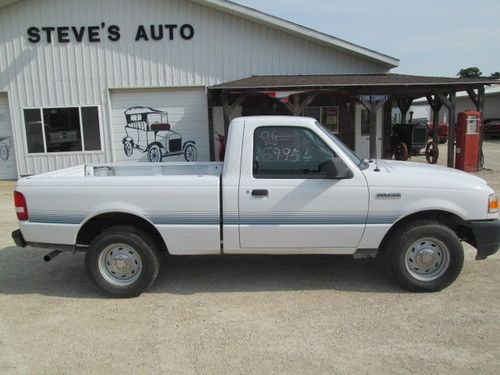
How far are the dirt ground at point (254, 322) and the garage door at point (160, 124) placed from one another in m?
9.45

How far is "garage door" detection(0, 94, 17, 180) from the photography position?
48.5 ft

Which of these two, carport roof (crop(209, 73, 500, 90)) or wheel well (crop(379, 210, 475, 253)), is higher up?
carport roof (crop(209, 73, 500, 90))

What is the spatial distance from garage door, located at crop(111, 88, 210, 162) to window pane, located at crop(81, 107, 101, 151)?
535 mm

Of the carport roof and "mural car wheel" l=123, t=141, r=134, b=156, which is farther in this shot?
"mural car wheel" l=123, t=141, r=134, b=156

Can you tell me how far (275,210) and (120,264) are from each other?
5.64 ft

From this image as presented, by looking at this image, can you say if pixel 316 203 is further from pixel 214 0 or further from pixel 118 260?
pixel 214 0

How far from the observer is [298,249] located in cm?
475

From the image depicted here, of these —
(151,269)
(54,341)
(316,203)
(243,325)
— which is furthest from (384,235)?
(54,341)

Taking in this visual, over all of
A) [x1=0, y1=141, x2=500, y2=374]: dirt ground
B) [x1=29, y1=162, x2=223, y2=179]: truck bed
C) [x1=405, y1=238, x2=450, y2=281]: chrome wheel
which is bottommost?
[x1=0, y1=141, x2=500, y2=374]: dirt ground

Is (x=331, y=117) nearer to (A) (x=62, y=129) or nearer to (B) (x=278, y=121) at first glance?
(A) (x=62, y=129)

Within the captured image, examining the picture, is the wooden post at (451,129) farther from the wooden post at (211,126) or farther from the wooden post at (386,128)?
the wooden post at (211,126)

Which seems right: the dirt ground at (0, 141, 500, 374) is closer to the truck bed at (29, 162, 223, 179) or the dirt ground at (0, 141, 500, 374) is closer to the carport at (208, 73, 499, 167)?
the truck bed at (29, 162, 223, 179)

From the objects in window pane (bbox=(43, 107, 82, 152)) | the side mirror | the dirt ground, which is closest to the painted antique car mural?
window pane (bbox=(43, 107, 82, 152))

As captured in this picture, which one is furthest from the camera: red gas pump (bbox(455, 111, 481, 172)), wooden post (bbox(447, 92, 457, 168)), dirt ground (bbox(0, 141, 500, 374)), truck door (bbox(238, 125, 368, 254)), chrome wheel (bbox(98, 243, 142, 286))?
red gas pump (bbox(455, 111, 481, 172))
